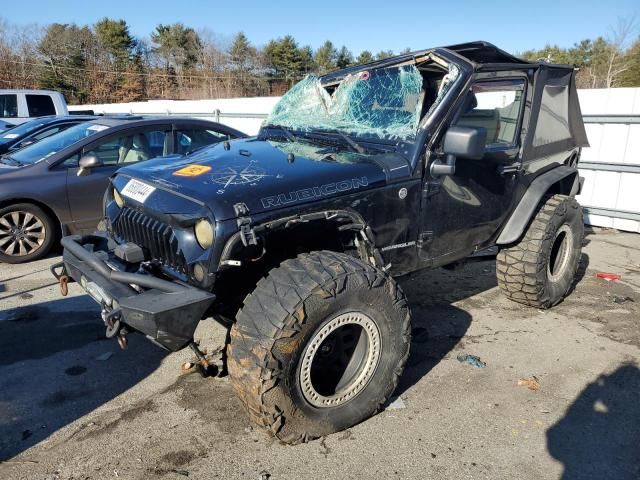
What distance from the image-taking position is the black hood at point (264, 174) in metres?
2.67

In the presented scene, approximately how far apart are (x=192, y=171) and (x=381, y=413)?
74.6 inches

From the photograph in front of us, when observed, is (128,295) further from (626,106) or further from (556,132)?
(626,106)

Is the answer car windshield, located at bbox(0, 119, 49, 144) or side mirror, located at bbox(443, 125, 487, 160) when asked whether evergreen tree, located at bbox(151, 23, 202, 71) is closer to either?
car windshield, located at bbox(0, 119, 49, 144)

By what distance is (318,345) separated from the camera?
268 centimetres

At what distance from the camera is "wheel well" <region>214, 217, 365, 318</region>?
9.66 ft

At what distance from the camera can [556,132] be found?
466 centimetres

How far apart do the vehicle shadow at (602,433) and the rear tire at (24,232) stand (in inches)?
217

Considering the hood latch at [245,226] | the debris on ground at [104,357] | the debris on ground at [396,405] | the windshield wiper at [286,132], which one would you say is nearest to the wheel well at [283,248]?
the hood latch at [245,226]

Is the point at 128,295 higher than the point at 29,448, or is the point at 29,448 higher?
the point at 128,295

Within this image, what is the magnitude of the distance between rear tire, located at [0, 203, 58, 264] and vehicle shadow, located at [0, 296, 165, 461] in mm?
1435

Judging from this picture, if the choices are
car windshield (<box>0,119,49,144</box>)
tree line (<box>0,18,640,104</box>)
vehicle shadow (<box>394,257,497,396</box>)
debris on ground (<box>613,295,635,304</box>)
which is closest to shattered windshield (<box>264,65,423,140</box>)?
vehicle shadow (<box>394,257,497,396</box>)

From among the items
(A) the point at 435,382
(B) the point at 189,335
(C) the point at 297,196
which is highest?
(C) the point at 297,196

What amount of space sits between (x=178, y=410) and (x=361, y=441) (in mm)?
1156

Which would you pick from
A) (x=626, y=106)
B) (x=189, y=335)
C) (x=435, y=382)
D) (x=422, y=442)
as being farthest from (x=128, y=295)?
(x=626, y=106)
